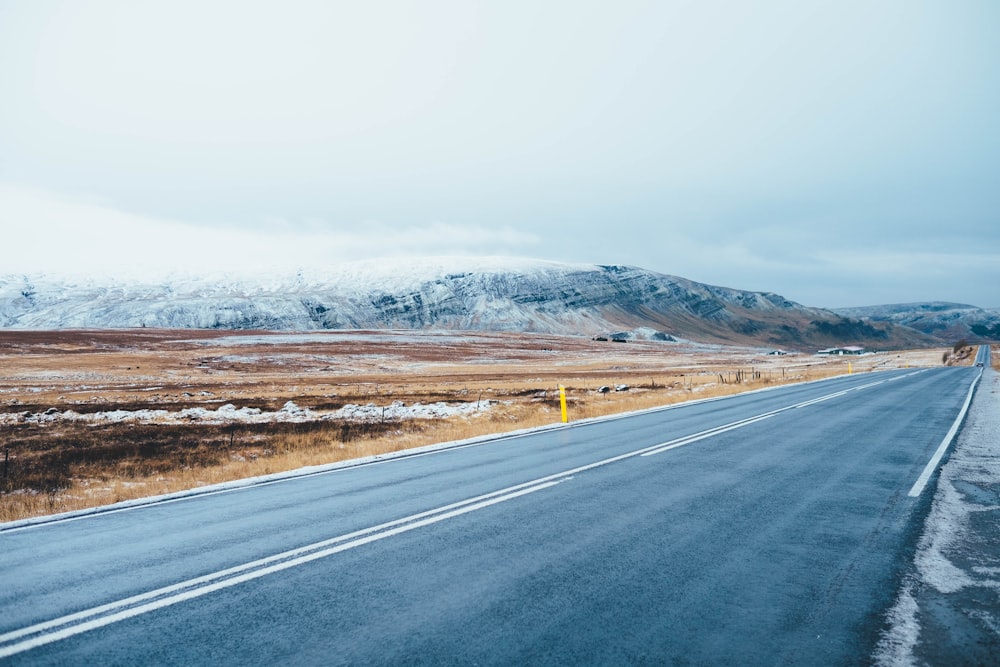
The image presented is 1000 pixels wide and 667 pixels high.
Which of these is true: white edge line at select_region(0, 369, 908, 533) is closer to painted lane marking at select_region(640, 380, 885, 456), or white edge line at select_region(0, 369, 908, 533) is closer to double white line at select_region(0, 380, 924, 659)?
double white line at select_region(0, 380, 924, 659)

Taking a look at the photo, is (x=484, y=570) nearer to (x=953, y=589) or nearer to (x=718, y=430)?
(x=953, y=589)

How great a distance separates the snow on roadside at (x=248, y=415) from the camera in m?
25.5

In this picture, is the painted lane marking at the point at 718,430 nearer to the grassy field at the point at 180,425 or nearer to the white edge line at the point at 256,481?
the white edge line at the point at 256,481

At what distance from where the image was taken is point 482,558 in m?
5.94

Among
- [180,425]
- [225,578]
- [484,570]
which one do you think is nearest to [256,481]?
[225,578]

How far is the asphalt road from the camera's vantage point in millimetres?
4234

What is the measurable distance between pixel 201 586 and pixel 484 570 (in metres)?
2.47

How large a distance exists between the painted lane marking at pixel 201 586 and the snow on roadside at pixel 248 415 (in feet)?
62.0

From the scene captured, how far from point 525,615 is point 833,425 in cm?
1496

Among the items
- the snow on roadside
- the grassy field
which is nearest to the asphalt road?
the grassy field

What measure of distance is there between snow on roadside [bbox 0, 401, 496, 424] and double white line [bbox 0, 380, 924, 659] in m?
18.2

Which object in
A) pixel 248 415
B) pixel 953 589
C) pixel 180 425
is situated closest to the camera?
pixel 953 589

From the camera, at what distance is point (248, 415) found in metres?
27.5

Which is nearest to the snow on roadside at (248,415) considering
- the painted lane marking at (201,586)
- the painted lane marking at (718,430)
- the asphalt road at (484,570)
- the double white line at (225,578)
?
the painted lane marking at (718,430)
